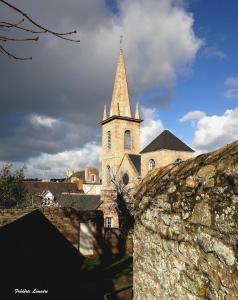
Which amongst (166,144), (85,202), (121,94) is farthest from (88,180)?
(166,144)

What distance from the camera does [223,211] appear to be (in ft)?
8.29

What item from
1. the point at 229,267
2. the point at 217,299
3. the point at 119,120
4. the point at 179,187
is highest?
the point at 119,120

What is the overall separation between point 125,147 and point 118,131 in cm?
292

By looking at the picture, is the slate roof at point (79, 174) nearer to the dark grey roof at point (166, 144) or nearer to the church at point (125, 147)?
the church at point (125, 147)

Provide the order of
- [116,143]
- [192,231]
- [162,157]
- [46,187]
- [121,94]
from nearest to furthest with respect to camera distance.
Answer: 1. [192,231]
2. [162,157]
3. [116,143]
4. [121,94]
5. [46,187]

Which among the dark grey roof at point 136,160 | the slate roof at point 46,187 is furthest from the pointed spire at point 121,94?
the slate roof at point 46,187

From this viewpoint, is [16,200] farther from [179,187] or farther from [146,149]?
[179,187]

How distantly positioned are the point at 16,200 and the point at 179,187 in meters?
44.2

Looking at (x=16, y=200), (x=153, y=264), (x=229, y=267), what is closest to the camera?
(x=229, y=267)

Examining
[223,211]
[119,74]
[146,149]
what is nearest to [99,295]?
[223,211]

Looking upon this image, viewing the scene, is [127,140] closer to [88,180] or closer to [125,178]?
[125,178]

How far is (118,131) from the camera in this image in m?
51.9

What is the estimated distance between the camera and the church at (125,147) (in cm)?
4472

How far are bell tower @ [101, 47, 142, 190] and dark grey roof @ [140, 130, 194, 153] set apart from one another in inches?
256
